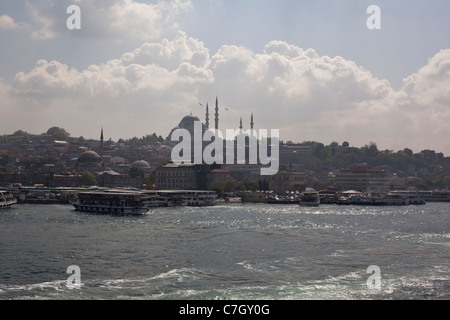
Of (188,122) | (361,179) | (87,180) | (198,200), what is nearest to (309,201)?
(198,200)

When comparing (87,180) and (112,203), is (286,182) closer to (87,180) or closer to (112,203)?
(87,180)

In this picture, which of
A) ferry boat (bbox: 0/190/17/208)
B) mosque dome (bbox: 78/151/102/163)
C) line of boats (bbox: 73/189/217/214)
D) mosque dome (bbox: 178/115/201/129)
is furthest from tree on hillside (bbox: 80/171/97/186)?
mosque dome (bbox: 178/115/201/129)

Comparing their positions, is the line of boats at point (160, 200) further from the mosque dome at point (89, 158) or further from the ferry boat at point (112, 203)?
the mosque dome at point (89, 158)
